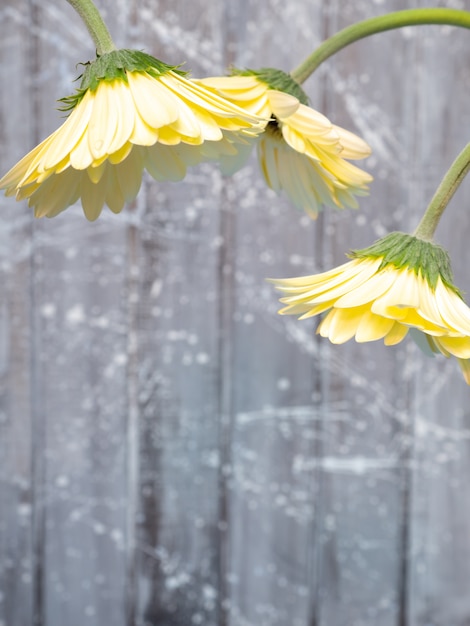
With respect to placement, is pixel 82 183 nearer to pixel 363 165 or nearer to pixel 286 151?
pixel 286 151

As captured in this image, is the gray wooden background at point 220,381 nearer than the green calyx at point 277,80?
No

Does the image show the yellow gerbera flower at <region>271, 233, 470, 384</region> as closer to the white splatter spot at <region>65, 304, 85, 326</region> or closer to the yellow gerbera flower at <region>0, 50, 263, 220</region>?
the yellow gerbera flower at <region>0, 50, 263, 220</region>

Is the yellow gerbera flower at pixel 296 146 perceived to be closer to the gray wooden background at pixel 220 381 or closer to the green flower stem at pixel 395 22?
the green flower stem at pixel 395 22

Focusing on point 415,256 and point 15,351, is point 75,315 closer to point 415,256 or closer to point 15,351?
point 15,351

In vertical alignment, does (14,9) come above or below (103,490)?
above

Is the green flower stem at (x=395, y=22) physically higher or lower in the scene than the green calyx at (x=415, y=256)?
higher

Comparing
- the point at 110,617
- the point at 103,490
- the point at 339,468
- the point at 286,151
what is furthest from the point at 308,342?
the point at 286,151

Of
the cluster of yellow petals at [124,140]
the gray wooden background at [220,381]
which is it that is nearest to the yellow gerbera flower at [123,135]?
the cluster of yellow petals at [124,140]
